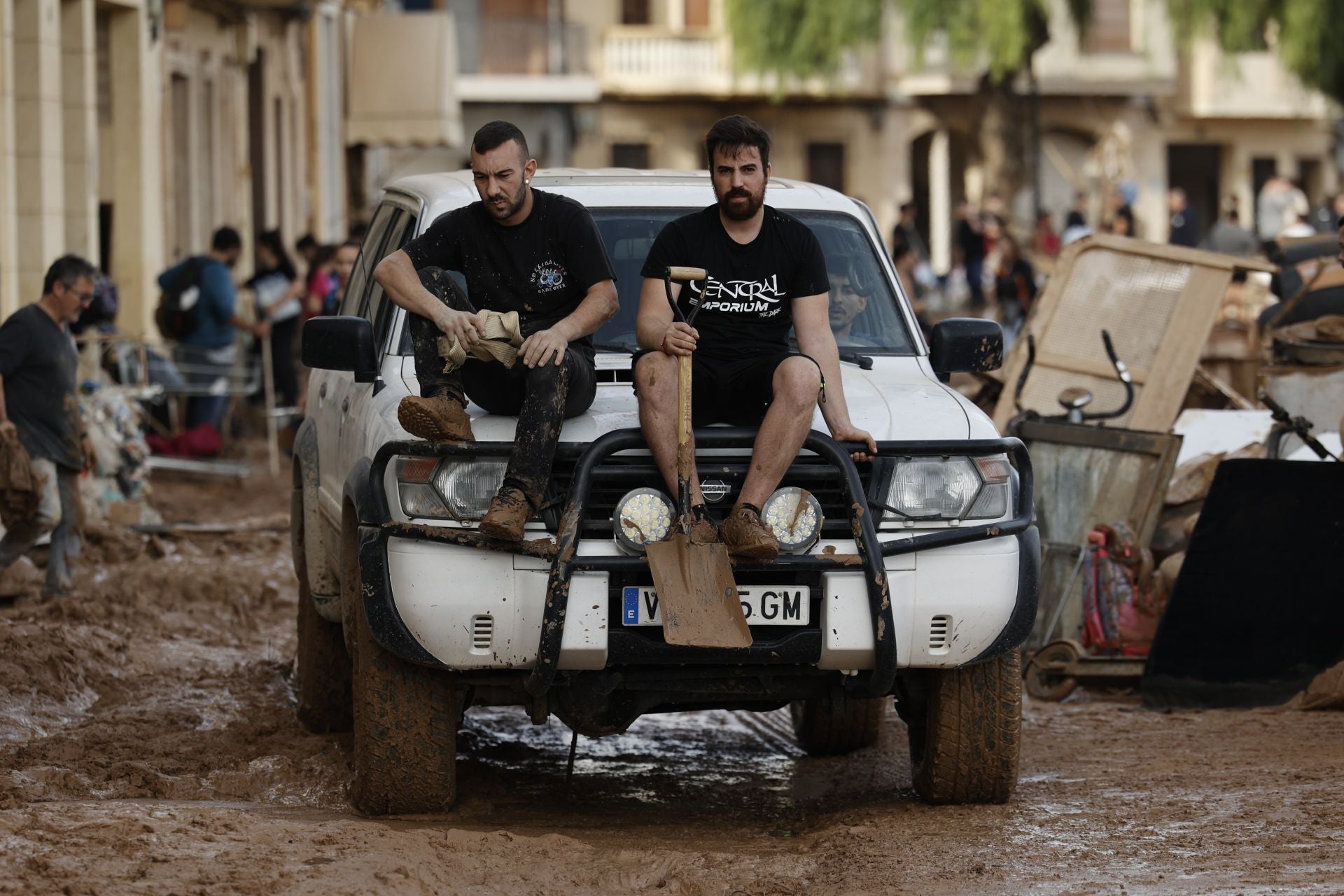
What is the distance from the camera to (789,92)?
156 ft

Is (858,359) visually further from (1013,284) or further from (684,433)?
(1013,284)

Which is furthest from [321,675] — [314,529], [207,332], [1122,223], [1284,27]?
[1284,27]

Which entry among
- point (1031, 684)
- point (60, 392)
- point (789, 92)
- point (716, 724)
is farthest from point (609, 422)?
point (789, 92)

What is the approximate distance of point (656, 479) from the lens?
18.9 ft

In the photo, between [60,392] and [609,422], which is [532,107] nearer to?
[60,392]

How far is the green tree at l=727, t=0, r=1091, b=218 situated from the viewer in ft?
110

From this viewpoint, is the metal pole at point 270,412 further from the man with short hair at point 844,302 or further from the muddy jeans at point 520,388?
the muddy jeans at point 520,388

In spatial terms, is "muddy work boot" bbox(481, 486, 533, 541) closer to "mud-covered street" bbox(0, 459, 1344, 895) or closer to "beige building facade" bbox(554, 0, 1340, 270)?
"mud-covered street" bbox(0, 459, 1344, 895)

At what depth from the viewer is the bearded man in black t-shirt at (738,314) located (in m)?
5.77

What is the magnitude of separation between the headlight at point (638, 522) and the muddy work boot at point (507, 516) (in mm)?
241

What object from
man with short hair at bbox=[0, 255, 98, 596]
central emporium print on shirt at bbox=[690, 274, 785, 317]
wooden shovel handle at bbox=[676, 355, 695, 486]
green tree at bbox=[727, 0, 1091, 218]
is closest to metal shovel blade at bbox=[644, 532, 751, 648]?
wooden shovel handle at bbox=[676, 355, 695, 486]

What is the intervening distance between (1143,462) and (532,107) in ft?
131

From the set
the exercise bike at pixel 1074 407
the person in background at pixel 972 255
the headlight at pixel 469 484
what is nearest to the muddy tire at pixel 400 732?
the headlight at pixel 469 484

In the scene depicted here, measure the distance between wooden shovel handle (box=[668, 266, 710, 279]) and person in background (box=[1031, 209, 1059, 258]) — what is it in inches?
1024
